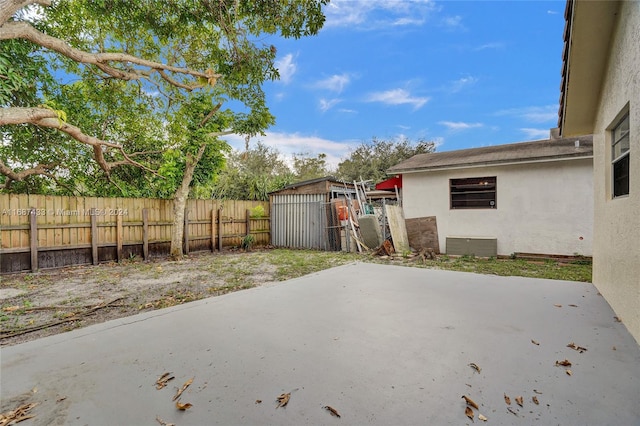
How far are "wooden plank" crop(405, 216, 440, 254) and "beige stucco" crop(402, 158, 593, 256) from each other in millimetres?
144

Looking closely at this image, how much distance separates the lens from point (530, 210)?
7531 mm

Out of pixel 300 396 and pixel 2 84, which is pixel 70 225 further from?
pixel 300 396

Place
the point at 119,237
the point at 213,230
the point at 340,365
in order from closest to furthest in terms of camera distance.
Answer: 1. the point at 340,365
2. the point at 119,237
3. the point at 213,230

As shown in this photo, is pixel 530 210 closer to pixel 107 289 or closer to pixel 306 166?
pixel 107 289

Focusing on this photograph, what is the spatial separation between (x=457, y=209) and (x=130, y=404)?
8.56 m

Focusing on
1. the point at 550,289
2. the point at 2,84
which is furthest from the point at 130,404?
the point at 2,84

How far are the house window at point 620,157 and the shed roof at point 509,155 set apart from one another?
4182 millimetres

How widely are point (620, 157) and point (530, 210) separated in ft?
16.5

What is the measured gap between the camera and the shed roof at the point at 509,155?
277 inches

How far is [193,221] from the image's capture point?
952 cm

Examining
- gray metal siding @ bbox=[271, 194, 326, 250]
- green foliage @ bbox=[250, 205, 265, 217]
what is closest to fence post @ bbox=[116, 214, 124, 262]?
green foliage @ bbox=[250, 205, 265, 217]

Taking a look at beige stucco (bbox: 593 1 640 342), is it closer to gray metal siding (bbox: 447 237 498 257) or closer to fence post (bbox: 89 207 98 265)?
gray metal siding (bbox: 447 237 498 257)

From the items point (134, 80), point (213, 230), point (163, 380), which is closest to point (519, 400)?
point (163, 380)

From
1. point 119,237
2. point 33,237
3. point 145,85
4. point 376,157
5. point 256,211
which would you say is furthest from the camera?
point 376,157
